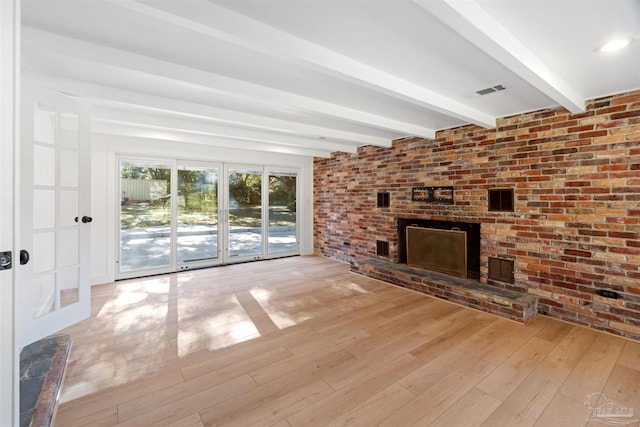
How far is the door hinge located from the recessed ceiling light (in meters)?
3.66

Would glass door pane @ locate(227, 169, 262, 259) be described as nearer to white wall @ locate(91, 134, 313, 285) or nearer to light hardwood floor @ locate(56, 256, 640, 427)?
white wall @ locate(91, 134, 313, 285)

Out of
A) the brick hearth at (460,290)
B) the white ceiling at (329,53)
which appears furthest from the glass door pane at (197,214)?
the brick hearth at (460,290)

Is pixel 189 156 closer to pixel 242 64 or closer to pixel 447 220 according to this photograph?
pixel 242 64

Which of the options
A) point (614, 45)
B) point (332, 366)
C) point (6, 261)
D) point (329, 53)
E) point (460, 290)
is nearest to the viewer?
point (6, 261)

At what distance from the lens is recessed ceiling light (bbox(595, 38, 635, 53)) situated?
1.97m

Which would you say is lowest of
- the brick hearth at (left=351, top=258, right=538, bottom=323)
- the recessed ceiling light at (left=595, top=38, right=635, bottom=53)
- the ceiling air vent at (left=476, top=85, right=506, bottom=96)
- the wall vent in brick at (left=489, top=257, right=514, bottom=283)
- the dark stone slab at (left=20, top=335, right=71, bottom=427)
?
the dark stone slab at (left=20, top=335, right=71, bottom=427)

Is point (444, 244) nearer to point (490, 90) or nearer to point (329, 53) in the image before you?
point (490, 90)

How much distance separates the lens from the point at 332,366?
2.27 metres

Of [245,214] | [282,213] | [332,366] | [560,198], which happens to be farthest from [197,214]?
[560,198]

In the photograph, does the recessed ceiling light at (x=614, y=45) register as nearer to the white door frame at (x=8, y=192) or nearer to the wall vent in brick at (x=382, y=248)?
the white door frame at (x=8, y=192)

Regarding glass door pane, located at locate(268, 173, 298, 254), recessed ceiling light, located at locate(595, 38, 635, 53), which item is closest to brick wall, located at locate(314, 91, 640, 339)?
recessed ceiling light, located at locate(595, 38, 635, 53)

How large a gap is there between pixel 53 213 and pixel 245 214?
11.8 feet

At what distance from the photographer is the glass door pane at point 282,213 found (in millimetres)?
6410

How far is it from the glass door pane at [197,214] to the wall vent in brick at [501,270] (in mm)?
4759
